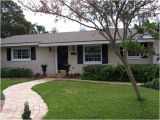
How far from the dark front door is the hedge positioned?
3.39m

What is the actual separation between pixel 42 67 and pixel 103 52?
439 centimetres

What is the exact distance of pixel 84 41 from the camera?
72.8 feet

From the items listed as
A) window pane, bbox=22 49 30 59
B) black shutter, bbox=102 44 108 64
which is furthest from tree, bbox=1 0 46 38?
black shutter, bbox=102 44 108 64

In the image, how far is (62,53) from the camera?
2427cm

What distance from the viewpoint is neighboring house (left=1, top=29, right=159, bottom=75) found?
22.4 m

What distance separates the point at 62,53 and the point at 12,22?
2679 centimetres

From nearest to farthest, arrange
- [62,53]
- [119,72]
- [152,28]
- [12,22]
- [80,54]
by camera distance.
Answer: [152,28] → [119,72] → [80,54] → [62,53] → [12,22]

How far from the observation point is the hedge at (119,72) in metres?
18.8

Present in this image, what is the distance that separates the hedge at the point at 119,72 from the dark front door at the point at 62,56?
339 centimetres

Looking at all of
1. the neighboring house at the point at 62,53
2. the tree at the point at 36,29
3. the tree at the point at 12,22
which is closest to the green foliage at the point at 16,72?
the neighboring house at the point at 62,53

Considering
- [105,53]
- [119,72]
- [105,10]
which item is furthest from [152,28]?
[105,53]

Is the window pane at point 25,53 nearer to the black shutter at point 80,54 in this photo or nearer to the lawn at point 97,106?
the black shutter at point 80,54

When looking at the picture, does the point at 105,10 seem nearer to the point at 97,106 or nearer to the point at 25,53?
the point at 97,106

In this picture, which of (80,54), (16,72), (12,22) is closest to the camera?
(80,54)
